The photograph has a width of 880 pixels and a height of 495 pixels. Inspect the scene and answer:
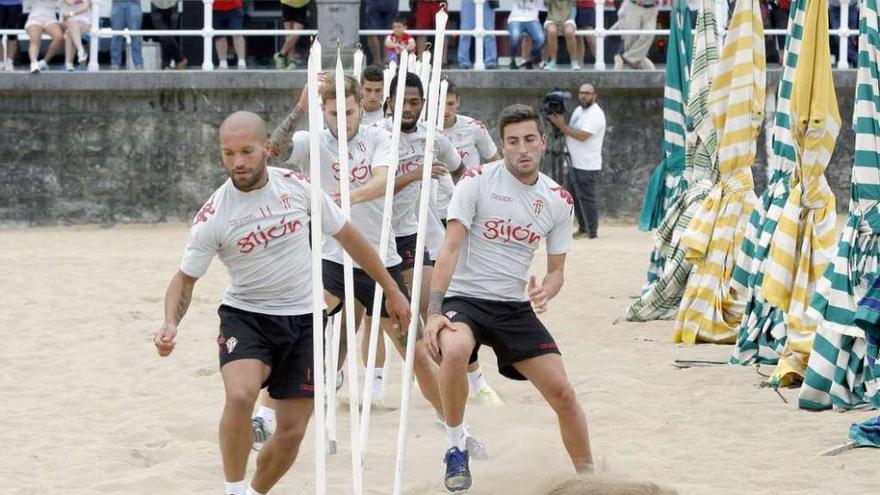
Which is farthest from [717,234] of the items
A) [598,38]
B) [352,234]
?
Answer: [598,38]

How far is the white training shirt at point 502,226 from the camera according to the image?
6.75 metres

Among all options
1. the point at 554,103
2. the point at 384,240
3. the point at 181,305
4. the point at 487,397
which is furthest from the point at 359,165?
the point at 554,103

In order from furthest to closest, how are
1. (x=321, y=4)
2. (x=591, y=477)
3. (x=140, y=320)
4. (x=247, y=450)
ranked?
1. (x=321, y=4)
2. (x=140, y=320)
3. (x=591, y=477)
4. (x=247, y=450)

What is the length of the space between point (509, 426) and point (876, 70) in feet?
9.33

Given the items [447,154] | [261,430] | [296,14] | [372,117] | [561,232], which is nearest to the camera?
[561,232]

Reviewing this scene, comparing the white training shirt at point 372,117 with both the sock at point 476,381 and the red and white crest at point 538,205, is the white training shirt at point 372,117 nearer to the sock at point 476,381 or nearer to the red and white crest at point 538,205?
the sock at point 476,381

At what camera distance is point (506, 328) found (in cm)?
666

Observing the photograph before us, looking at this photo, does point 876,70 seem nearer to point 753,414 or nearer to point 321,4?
point 753,414

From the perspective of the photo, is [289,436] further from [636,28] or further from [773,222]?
[636,28]

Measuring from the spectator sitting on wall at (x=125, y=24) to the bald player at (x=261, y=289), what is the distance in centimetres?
1356

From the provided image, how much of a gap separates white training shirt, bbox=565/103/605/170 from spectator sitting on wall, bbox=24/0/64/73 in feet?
21.7

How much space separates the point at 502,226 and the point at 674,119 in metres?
6.68

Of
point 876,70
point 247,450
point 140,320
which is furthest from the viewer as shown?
point 140,320

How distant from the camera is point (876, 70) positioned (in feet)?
27.1
